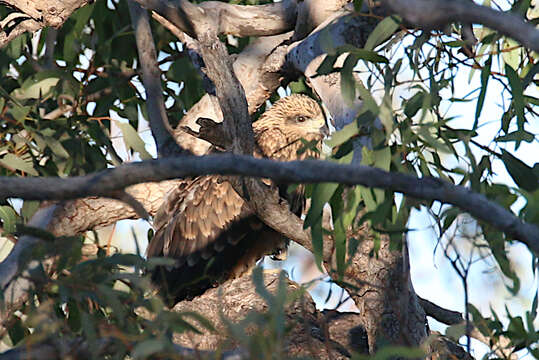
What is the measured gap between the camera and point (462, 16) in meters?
1.26

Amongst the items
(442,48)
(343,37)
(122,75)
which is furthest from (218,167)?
(122,75)

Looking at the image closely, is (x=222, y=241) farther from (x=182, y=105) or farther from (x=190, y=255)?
(x=182, y=105)

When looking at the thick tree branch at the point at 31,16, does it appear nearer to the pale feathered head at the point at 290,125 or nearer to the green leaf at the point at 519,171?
the pale feathered head at the point at 290,125

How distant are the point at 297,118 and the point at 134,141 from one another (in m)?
1.22

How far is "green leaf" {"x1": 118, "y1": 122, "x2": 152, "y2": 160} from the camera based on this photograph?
315 cm

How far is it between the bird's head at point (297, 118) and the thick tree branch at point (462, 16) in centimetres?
283

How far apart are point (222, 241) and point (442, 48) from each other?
1689mm

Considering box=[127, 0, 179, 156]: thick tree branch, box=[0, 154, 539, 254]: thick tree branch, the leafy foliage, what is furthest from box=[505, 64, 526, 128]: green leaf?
box=[127, 0, 179, 156]: thick tree branch

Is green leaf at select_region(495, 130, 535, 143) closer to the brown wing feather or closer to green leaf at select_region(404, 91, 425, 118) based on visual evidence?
green leaf at select_region(404, 91, 425, 118)

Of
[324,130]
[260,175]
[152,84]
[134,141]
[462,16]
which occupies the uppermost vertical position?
[324,130]

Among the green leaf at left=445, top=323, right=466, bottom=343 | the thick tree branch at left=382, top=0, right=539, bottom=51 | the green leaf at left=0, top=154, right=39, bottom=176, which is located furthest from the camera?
the green leaf at left=0, top=154, right=39, bottom=176

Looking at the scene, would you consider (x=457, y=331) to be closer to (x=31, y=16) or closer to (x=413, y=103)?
(x=413, y=103)

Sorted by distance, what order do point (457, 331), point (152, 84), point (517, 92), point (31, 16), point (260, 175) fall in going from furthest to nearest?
point (152, 84) → point (31, 16) → point (517, 92) → point (457, 331) → point (260, 175)

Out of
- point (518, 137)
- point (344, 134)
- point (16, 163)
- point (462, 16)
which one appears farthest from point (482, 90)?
point (16, 163)
